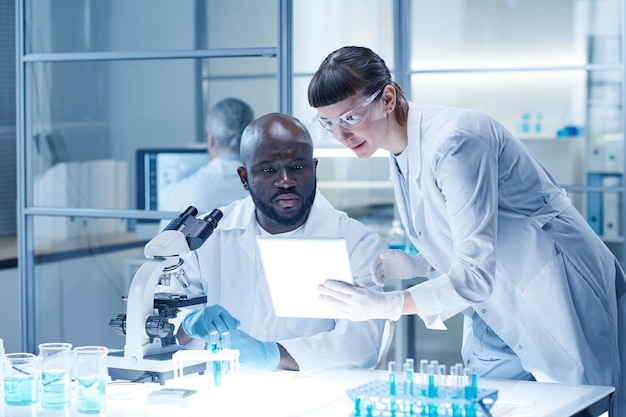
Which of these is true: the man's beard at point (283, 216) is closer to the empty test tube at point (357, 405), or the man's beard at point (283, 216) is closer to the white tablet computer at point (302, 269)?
the white tablet computer at point (302, 269)

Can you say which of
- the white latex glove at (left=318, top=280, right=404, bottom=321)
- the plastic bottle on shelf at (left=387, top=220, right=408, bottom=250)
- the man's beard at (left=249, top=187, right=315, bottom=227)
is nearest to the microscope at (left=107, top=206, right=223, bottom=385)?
the white latex glove at (left=318, top=280, right=404, bottom=321)

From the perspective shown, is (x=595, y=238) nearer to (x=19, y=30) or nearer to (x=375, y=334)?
(x=375, y=334)

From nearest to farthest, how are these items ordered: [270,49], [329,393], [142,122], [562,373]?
1. [329,393]
2. [562,373]
3. [270,49]
4. [142,122]

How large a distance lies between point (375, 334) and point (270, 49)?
50.7 inches

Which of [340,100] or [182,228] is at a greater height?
[340,100]

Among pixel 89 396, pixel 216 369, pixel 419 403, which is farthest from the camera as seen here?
pixel 216 369

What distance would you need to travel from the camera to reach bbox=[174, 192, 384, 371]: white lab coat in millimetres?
2637

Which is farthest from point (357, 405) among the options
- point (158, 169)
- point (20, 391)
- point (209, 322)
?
point (158, 169)

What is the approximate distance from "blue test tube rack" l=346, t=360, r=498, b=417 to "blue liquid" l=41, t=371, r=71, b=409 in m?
0.58

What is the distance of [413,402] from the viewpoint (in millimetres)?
1646

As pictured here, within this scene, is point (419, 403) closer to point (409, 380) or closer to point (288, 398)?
point (409, 380)

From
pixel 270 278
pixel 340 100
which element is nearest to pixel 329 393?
pixel 270 278

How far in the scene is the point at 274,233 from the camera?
2738 millimetres

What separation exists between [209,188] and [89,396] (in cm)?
191
